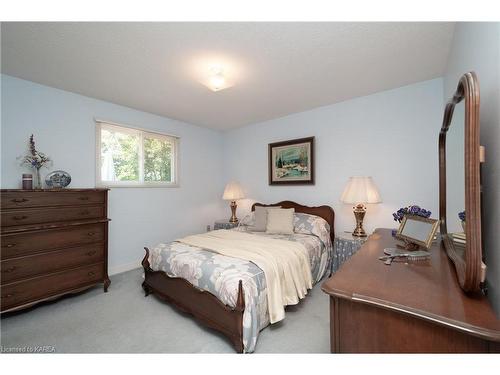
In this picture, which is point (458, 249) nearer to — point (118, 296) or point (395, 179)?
point (395, 179)

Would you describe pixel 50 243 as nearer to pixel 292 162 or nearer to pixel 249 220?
pixel 249 220

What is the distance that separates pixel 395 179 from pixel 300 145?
140 cm

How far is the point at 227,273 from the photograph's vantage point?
5.59 ft

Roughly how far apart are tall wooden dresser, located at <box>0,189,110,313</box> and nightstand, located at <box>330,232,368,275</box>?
2.80 meters

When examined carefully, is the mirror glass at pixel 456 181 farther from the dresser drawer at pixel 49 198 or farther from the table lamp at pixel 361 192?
the dresser drawer at pixel 49 198

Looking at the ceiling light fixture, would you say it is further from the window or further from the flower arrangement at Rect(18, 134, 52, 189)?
the flower arrangement at Rect(18, 134, 52, 189)

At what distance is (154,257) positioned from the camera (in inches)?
91.4

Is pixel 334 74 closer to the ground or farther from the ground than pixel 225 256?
farther from the ground

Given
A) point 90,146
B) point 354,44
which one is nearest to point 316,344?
point 354,44

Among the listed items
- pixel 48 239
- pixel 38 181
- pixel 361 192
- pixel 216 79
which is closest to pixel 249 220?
pixel 361 192

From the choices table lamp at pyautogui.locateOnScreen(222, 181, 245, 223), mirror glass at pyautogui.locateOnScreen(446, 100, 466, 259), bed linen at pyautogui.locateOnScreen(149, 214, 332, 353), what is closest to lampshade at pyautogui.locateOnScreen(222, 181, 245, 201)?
table lamp at pyautogui.locateOnScreen(222, 181, 245, 223)

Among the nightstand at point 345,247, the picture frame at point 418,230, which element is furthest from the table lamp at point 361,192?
the picture frame at point 418,230

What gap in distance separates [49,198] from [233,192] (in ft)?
8.03
